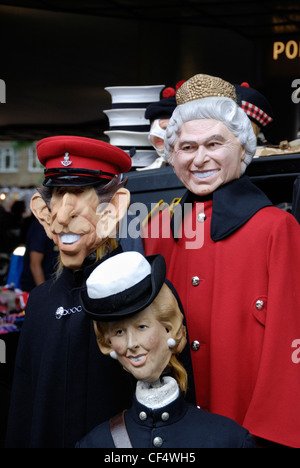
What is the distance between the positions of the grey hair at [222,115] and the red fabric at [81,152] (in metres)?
0.29

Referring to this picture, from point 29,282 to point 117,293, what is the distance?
3.51 metres

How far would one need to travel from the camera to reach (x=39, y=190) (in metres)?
2.34

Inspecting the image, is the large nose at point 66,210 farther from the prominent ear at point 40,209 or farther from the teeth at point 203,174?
the teeth at point 203,174

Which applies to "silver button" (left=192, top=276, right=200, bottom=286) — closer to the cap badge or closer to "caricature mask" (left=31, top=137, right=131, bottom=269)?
"caricature mask" (left=31, top=137, right=131, bottom=269)

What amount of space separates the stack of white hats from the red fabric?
1514mm

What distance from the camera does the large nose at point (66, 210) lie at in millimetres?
2182

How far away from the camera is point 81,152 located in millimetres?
2238

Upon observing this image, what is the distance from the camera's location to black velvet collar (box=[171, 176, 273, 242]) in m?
2.31

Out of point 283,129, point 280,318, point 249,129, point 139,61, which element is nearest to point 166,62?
→ point 139,61

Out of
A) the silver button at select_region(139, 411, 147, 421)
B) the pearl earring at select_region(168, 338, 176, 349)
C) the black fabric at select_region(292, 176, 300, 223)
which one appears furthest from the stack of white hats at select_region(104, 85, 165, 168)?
the silver button at select_region(139, 411, 147, 421)

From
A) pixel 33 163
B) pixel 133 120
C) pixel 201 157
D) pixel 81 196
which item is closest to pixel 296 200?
pixel 201 157

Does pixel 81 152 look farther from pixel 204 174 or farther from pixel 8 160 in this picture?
pixel 8 160

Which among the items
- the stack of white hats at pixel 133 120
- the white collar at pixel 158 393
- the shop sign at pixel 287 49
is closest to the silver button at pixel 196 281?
the white collar at pixel 158 393

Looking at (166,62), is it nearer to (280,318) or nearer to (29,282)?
(29,282)
